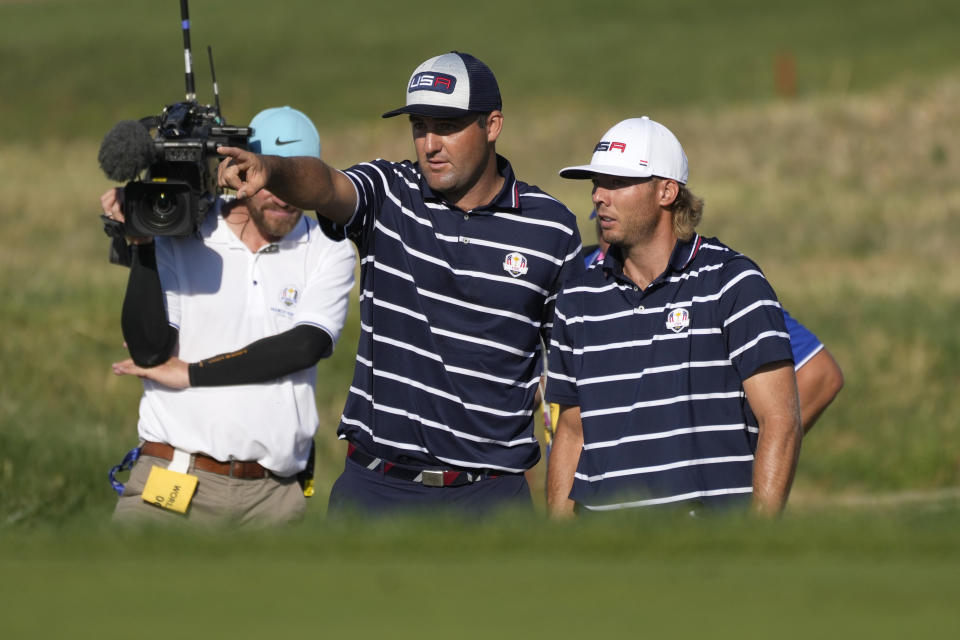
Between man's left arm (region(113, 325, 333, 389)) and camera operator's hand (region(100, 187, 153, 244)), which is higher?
camera operator's hand (region(100, 187, 153, 244))

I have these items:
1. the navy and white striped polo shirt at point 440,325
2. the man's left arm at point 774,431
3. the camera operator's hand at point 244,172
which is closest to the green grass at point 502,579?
the man's left arm at point 774,431

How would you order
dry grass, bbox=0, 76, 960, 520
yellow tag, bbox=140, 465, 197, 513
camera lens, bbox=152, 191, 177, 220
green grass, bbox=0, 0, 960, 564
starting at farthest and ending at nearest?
dry grass, bbox=0, 76, 960, 520
yellow tag, bbox=140, 465, 197, 513
camera lens, bbox=152, 191, 177, 220
green grass, bbox=0, 0, 960, 564

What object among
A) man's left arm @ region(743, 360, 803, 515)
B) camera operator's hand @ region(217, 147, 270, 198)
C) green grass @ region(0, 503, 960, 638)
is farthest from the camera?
man's left arm @ region(743, 360, 803, 515)

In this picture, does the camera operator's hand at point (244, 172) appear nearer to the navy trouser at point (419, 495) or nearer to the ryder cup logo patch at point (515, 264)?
the ryder cup logo patch at point (515, 264)

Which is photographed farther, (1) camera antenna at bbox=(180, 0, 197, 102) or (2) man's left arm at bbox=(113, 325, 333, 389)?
(1) camera antenna at bbox=(180, 0, 197, 102)

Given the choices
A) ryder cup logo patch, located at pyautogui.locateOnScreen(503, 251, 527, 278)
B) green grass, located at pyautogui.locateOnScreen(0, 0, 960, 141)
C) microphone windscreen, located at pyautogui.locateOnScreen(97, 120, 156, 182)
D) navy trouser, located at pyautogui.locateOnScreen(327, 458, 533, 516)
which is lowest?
navy trouser, located at pyautogui.locateOnScreen(327, 458, 533, 516)

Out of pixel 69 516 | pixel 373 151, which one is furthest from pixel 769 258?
pixel 69 516

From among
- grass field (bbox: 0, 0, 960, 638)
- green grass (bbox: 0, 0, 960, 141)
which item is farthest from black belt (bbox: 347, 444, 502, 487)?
green grass (bbox: 0, 0, 960, 141)

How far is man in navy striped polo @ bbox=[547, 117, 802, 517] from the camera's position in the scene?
534 centimetres

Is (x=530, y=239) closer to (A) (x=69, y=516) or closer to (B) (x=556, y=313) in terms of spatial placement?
(B) (x=556, y=313)

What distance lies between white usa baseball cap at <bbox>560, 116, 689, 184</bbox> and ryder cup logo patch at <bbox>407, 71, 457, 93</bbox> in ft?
2.09

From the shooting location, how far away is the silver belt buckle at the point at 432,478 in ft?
19.4

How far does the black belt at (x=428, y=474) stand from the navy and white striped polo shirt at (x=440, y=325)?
38 mm

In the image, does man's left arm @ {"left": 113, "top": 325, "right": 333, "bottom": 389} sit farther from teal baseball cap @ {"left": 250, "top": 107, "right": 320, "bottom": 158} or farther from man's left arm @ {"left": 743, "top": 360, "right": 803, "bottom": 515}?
man's left arm @ {"left": 743, "top": 360, "right": 803, "bottom": 515}
